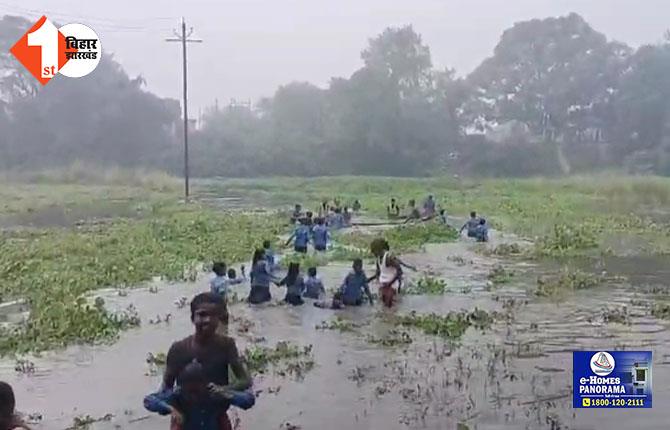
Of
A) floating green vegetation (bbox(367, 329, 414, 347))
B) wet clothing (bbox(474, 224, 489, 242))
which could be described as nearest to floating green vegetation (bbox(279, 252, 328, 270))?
wet clothing (bbox(474, 224, 489, 242))

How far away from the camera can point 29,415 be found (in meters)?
8.12

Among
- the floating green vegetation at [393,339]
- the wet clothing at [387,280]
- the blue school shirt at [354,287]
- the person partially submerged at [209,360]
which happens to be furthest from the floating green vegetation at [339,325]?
the person partially submerged at [209,360]

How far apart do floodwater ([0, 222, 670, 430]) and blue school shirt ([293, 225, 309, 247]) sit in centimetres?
547

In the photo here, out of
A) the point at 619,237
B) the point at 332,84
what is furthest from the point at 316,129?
the point at 619,237

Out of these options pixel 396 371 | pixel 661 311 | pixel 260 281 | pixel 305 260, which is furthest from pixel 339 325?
pixel 305 260

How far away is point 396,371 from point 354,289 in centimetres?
400

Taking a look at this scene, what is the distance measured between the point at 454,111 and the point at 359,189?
1645 cm

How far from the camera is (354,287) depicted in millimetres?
13406

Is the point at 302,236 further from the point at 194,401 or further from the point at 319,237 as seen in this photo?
the point at 194,401

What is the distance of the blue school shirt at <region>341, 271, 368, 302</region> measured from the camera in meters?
13.3

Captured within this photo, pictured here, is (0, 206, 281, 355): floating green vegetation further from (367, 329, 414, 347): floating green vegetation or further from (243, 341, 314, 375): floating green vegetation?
(367, 329, 414, 347): floating green vegetation

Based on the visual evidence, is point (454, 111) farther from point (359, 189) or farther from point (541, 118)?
point (359, 189)

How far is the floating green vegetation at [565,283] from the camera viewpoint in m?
14.7

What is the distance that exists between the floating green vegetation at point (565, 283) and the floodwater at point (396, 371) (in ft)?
1.53
